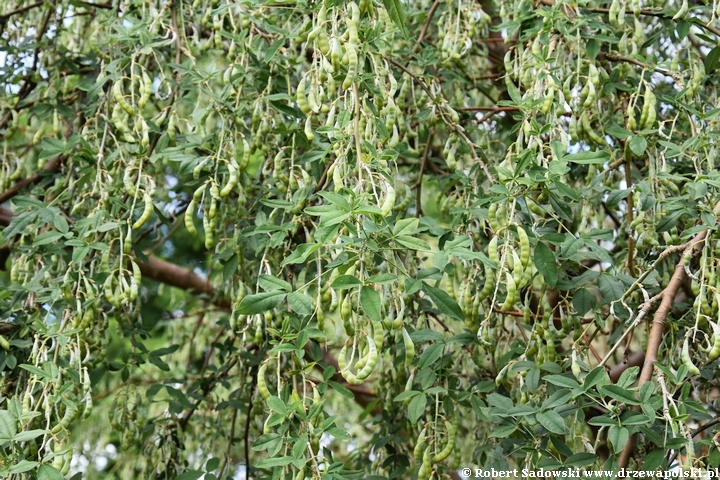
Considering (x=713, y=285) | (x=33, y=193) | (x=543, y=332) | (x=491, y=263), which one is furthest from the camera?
(x=33, y=193)

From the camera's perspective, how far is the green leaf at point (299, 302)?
172 cm

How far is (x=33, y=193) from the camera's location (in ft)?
8.55

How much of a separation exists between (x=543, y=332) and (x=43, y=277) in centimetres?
141

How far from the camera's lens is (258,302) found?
172 cm

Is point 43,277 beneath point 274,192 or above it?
beneath

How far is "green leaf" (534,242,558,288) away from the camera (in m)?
1.96

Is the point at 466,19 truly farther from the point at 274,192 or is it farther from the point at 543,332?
the point at 543,332

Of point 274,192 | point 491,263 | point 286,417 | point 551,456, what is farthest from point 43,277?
point 551,456

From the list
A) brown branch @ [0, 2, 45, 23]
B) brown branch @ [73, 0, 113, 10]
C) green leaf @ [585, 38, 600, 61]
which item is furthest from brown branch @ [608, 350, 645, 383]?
brown branch @ [0, 2, 45, 23]

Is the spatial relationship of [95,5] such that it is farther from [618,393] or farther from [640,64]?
[618,393]

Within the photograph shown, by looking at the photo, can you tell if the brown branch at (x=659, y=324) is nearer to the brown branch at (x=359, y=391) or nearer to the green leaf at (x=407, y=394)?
the green leaf at (x=407, y=394)

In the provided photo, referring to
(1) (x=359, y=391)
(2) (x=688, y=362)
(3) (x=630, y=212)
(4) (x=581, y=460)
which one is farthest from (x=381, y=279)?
(1) (x=359, y=391)

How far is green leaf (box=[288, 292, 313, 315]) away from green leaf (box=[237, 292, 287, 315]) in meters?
0.02

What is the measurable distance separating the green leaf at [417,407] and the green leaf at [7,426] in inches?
36.2
